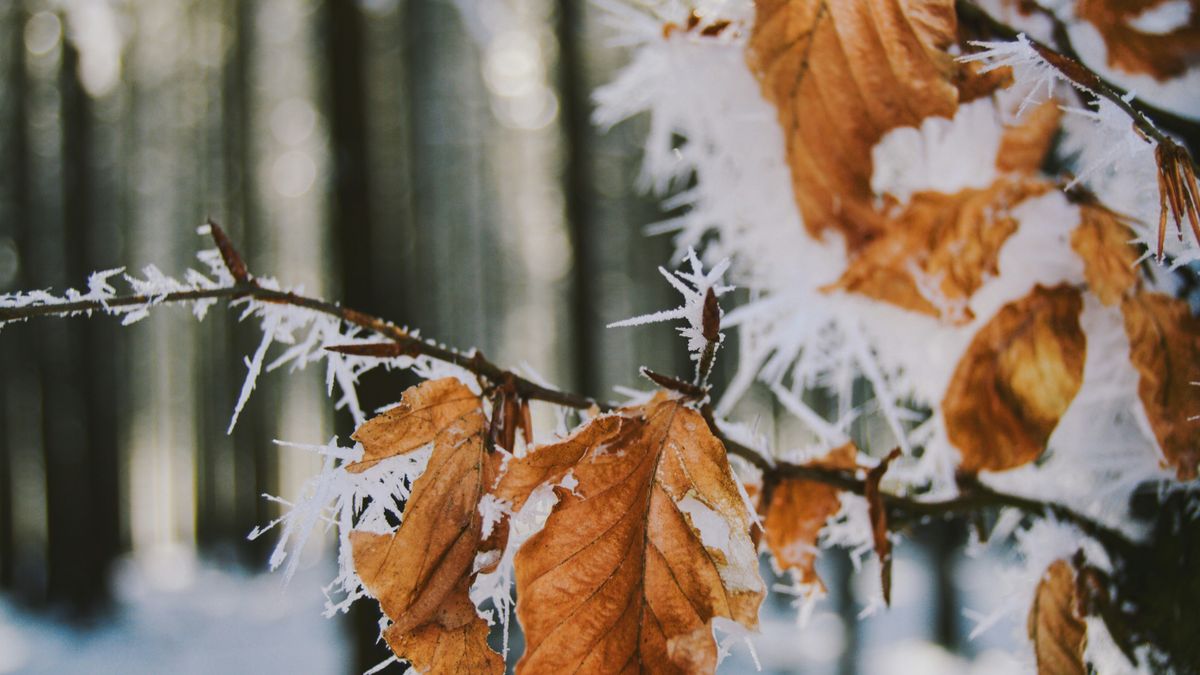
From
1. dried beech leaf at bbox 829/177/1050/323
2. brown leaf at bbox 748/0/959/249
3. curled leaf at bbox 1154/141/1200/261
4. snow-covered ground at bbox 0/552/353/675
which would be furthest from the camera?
snow-covered ground at bbox 0/552/353/675

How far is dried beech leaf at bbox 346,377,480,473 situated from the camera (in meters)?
0.40

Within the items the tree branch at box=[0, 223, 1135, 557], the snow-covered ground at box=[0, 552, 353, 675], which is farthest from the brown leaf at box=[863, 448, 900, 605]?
the snow-covered ground at box=[0, 552, 353, 675]

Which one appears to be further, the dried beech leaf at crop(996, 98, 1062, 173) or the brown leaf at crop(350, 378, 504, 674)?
the dried beech leaf at crop(996, 98, 1062, 173)

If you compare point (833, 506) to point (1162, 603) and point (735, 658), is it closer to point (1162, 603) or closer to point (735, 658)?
point (1162, 603)

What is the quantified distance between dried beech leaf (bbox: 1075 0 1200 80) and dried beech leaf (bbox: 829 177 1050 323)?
3.8 inches

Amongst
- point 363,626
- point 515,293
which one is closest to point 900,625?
point 363,626

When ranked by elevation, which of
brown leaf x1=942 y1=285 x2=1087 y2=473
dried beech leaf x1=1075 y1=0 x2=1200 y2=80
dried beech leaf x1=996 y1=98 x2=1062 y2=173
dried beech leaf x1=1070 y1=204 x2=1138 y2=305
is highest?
dried beech leaf x1=1075 y1=0 x2=1200 y2=80

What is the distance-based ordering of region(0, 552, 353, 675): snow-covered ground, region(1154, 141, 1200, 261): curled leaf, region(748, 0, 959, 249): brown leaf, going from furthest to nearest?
region(0, 552, 353, 675): snow-covered ground, region(748, 0, 959, 249): brown leaf, region(1154, 141, 1200, 261): curled leaf

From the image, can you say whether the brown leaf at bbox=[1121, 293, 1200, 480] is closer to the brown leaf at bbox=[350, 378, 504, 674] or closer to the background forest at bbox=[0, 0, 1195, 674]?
the brown leaf at bbox=[350, 378, 504, 674]

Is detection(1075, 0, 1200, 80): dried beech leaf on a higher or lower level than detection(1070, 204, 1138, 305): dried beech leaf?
higher

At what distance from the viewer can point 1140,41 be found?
0.51 m

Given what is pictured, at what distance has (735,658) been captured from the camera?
527cm

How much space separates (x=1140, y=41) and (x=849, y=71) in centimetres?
21

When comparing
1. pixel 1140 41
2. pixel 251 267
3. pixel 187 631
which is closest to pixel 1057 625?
pixel 1140 41
